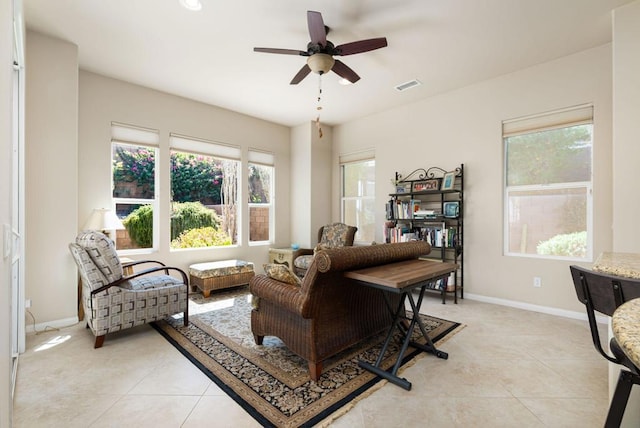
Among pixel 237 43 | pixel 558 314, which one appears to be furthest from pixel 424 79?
pixel 558 314

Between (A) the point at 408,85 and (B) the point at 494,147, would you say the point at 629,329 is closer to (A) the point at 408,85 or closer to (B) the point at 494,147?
(B) the point at 494,147

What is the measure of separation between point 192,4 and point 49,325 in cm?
333

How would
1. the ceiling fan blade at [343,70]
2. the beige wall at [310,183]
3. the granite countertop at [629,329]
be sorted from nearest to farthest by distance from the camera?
the granite countertop at [629,329]
the ceiling fan blade at [343,70]
the beige wall at [310,183]

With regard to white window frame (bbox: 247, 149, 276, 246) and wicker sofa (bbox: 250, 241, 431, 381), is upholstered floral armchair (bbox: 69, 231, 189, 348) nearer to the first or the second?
wicker sofa (bbox: 250, 241, 431, 381)

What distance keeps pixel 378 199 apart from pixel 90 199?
4.09m

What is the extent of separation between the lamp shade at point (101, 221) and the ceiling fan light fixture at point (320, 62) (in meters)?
2.81

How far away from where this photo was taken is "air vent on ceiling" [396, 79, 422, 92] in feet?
12.6

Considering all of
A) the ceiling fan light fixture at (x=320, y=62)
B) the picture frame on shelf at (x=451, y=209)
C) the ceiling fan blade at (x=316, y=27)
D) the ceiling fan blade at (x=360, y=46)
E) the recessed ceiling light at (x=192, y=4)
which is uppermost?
the recessed ceiling light at (x=192, y=4)

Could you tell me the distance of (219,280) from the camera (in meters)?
4.13

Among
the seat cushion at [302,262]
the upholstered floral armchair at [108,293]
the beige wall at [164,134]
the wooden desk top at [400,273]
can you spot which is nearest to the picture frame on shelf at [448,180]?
the wooden desk top at [400,273]

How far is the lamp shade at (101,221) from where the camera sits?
3.30 metres

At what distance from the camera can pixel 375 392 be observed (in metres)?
1.93

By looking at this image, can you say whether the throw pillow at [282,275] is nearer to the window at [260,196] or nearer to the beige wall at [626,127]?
the beige wall at [626,127]

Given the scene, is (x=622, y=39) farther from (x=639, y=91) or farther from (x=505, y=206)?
(x=505, y=206)
